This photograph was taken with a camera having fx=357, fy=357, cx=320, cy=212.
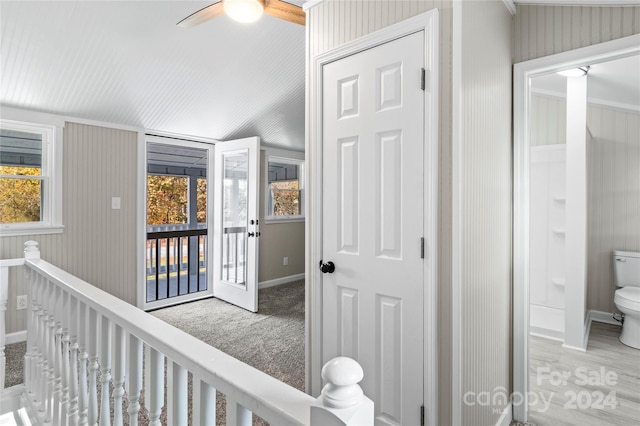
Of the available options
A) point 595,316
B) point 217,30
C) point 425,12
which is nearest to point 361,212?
point 425,12

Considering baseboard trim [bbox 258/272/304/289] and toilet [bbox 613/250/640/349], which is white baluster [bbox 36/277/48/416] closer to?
baseboard trim [bbox 258/272/304/289]

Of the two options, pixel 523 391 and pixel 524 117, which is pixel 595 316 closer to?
pixel 523 391

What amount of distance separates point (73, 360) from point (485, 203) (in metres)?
2.01

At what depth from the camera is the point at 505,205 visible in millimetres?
2113

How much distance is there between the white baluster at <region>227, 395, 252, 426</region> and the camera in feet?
2.46

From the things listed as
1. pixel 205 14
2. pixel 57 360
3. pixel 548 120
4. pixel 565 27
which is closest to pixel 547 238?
pixel 548 120

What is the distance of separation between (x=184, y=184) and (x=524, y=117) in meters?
5.65

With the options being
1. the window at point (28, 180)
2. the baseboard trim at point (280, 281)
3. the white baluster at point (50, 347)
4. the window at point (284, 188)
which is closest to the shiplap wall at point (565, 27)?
the white baluster at point (50, 347)

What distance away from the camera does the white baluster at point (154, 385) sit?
0.98 metres

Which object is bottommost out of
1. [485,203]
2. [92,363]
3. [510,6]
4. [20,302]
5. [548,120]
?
[20,302]

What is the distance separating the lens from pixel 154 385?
99 centimetres

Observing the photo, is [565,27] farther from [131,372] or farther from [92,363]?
[92,363]

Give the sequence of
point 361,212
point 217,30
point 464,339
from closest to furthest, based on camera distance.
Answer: point 464,339 → point 361,212 → point 217,30

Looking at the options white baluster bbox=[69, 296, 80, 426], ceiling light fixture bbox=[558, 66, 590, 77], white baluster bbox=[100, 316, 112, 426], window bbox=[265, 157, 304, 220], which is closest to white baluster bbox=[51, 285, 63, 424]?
white baluster bbox=[69, 296, 80, 426]
